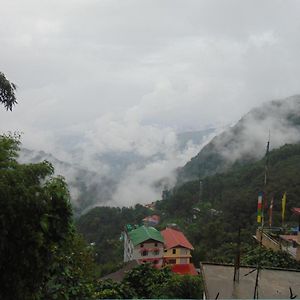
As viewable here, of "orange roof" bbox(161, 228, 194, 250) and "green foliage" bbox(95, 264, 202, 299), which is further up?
"orange roof" bbox(161, 228, 194, 250)

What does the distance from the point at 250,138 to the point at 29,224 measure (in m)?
92.1

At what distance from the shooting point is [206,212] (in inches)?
2088

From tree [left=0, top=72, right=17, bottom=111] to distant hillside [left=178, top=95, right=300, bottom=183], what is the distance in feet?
245

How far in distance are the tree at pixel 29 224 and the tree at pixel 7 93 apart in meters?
2.76

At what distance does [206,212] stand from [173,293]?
140 feet

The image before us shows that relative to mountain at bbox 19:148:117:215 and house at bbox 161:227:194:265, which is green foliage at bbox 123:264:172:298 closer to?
house at bbox 161:227:194:265

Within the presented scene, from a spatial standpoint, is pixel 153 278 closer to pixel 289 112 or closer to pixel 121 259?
pixel 121 259

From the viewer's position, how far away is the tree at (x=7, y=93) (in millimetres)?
7031

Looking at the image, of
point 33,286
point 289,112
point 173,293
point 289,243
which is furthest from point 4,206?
point 289,112

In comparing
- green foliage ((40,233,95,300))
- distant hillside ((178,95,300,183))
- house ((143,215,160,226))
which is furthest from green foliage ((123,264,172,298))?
distant hillside ((178,95,300,183))

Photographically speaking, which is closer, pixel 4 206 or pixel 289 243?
pixel 4 206

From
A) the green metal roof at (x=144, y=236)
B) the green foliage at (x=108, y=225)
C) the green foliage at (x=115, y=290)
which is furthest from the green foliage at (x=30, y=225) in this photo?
the green foliage at (x=108, y=225)

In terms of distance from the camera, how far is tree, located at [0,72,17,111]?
277 inches

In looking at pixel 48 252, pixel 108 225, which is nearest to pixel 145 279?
pixel 48 252
